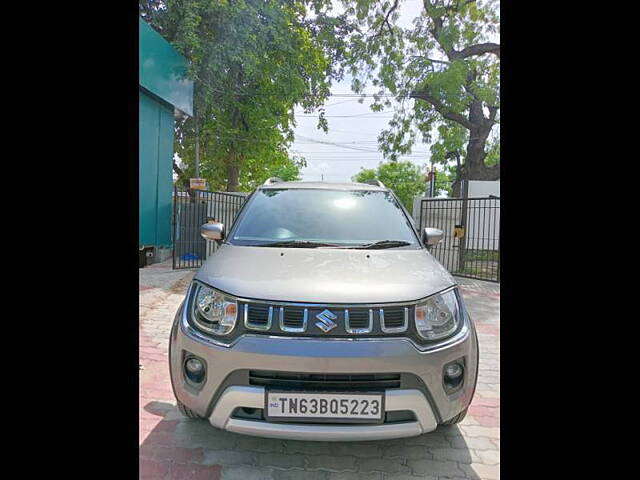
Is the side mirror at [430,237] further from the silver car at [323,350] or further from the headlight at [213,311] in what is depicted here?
the headlight at [213,311]

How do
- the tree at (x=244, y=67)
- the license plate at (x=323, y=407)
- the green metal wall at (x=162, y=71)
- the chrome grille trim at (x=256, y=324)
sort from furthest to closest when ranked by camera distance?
the tree at (x=244, y=67), the green metal wall at (x=162, y=71), the chrome grille trim at (x=256, y=324), the license plate at (x=323, y=407)

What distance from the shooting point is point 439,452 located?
7.68ft

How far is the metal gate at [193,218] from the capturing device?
29.8ft

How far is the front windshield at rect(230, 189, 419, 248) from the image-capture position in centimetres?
287

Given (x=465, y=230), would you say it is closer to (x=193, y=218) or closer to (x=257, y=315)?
(x=193, y=218)

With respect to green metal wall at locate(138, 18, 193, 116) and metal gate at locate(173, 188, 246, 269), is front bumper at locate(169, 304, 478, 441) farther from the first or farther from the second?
metal gate at locate(173, 188, 246, 269)

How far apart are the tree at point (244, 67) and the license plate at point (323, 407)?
9.88 meters

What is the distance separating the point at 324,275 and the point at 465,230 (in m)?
8.36

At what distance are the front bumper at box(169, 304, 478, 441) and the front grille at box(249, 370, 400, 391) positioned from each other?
0.12 ft

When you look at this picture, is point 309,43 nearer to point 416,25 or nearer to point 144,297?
point 416,25

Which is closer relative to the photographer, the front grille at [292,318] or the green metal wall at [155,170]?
the front grille at [292,318]

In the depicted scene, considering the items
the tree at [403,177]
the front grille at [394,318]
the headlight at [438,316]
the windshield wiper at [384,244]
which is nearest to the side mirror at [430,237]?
the windshield wiper at [384,244]

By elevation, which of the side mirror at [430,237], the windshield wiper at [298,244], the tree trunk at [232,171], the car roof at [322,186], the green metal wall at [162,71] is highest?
the green metal wall at [162,71]

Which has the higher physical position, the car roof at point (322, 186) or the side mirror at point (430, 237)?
the car roof at point (322, 186)
